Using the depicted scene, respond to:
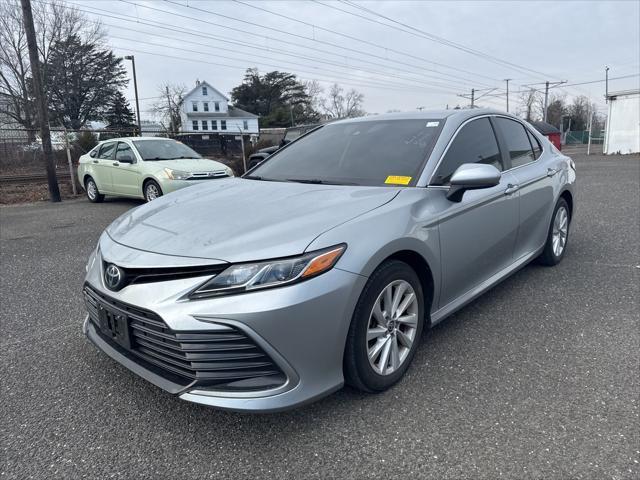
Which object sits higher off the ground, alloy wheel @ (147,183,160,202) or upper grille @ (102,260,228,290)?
upper grille @ (102,260,228,290)

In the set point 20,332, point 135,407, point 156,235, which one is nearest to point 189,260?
point 156,235

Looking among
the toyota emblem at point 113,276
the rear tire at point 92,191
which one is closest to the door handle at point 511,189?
the toyota emblem at point 113,276

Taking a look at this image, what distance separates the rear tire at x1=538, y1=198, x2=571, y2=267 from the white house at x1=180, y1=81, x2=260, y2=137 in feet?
209

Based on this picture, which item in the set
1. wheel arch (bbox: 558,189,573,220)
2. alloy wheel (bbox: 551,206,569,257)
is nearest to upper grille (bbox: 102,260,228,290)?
alloy wheel (bbox: 551,206,569,257)

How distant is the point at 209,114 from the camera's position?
65.7 meters

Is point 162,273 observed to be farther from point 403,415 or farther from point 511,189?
point 511,189

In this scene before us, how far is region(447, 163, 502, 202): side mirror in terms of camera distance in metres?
2.66

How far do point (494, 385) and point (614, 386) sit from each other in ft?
2.11

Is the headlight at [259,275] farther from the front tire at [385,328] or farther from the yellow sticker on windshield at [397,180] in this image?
the yellow sticker on windshield at [397,180]

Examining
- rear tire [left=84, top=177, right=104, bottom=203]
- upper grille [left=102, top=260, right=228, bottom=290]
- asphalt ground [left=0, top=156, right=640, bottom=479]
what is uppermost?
upper grille [left=102, top=260, right=228, bottom=290]

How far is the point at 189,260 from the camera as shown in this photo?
6.72 feet

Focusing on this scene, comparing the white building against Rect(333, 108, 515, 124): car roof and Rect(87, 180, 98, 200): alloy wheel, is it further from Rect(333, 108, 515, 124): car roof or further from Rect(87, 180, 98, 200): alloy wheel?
Rect(333, 108, 515, 124): car roof

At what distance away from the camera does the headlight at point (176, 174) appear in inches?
348

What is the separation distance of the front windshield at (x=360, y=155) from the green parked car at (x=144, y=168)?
18.2ft
